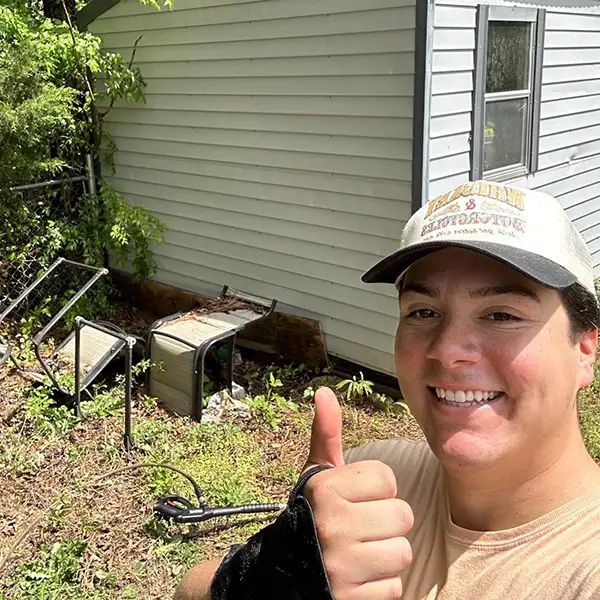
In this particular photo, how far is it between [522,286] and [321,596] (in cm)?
64

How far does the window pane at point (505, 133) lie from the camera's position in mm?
5398

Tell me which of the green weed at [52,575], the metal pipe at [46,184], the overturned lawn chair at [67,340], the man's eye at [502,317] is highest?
the man's eye at [502,317]

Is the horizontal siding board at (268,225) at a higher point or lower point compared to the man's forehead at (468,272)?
lower

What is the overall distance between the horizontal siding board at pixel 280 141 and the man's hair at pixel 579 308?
3703 mm

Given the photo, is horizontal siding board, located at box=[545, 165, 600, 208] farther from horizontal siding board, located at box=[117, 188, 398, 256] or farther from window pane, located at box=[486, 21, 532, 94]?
horizontal siding board, located at box=[117, 188, 398, 256]

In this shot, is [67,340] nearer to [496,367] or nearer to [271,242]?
[271,242]

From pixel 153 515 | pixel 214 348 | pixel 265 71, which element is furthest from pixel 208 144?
pixel 153 515

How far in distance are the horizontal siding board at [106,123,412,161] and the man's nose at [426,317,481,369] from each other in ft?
12.3

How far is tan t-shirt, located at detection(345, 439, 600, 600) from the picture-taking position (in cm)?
111

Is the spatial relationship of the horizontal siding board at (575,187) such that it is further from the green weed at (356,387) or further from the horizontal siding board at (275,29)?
the green weed at (356,387)

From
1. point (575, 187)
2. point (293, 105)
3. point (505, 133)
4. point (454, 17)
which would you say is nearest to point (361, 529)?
point (454, 17)

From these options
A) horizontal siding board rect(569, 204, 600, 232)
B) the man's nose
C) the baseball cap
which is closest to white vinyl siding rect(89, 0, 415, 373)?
horizontal siding board rect(569, 204, 600, 232)

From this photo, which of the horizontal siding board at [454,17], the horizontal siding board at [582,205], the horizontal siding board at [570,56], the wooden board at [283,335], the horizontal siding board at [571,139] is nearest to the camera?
the horizontal siding board at [454,17]

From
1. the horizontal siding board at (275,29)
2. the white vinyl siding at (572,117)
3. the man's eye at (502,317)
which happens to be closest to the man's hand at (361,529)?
the man's eye at (502,317)
